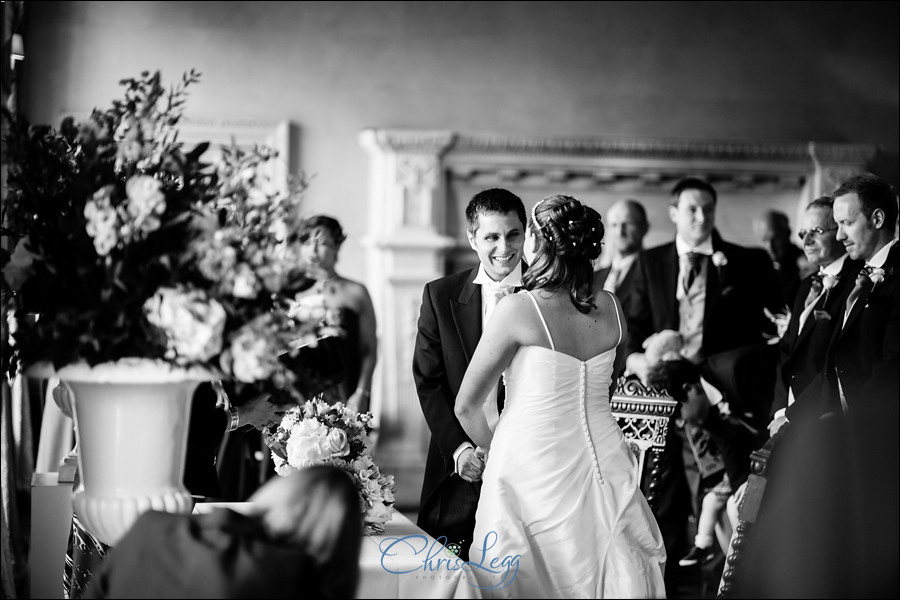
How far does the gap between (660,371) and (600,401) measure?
70.4 inches

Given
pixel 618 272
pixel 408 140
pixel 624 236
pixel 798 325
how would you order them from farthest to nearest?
1. pixel 408 140
2. pixel 624 236
3. pixel 618 272
4. pixel 798 325

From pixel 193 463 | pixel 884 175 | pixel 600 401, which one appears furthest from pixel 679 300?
pixel 884 175

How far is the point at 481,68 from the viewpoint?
8500mm

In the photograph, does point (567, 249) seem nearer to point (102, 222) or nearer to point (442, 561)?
point (442, 561)

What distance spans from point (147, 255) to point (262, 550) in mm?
695

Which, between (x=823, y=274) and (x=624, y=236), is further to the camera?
(x=624, y=236)

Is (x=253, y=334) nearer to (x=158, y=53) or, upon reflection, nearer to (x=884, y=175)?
(x=158, y=53)

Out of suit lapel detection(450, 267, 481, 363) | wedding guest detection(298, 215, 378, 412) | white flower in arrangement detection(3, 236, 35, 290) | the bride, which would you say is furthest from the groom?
wedding guest detection(298, 215, 378, 412)

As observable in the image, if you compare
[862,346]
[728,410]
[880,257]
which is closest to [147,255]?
[862,346]

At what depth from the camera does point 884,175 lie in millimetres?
8961

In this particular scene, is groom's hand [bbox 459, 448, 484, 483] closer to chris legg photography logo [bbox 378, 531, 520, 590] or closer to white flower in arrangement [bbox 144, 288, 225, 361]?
chris legg photography logo [bbox 378, 531, 520, 590]

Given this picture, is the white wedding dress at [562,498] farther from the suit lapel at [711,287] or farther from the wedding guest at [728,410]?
the suit lapel at [711,287]

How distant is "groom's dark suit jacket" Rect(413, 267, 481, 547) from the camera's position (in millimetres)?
3570

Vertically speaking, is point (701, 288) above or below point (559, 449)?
above
